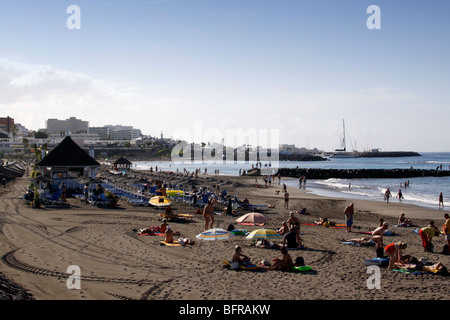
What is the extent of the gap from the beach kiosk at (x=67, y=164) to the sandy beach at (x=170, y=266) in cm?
1056

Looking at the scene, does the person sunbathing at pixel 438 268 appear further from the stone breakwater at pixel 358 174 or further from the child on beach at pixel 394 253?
the stone breakwater at pixel 358 174

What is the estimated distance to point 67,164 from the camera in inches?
1120

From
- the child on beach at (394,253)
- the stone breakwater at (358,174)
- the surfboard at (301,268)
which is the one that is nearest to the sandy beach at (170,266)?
the surfboard at (301,268)

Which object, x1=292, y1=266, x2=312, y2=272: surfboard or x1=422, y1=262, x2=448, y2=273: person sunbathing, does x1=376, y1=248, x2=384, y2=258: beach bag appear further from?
x1=292, y1=266, x2=312, y2=272: surfboard

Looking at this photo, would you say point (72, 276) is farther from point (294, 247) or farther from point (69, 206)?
point (69, 206)

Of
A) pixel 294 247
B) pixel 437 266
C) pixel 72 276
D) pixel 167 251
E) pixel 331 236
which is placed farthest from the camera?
pixel 331 236

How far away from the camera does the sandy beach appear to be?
27.0ft

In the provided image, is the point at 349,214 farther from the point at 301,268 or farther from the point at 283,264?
the point at 283,264

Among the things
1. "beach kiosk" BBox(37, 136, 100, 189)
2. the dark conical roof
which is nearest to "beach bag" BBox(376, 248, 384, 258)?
"beach kiosk" BBox(37, 136, 100, 189)

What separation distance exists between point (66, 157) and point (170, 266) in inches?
846

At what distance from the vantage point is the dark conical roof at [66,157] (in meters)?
28.1
